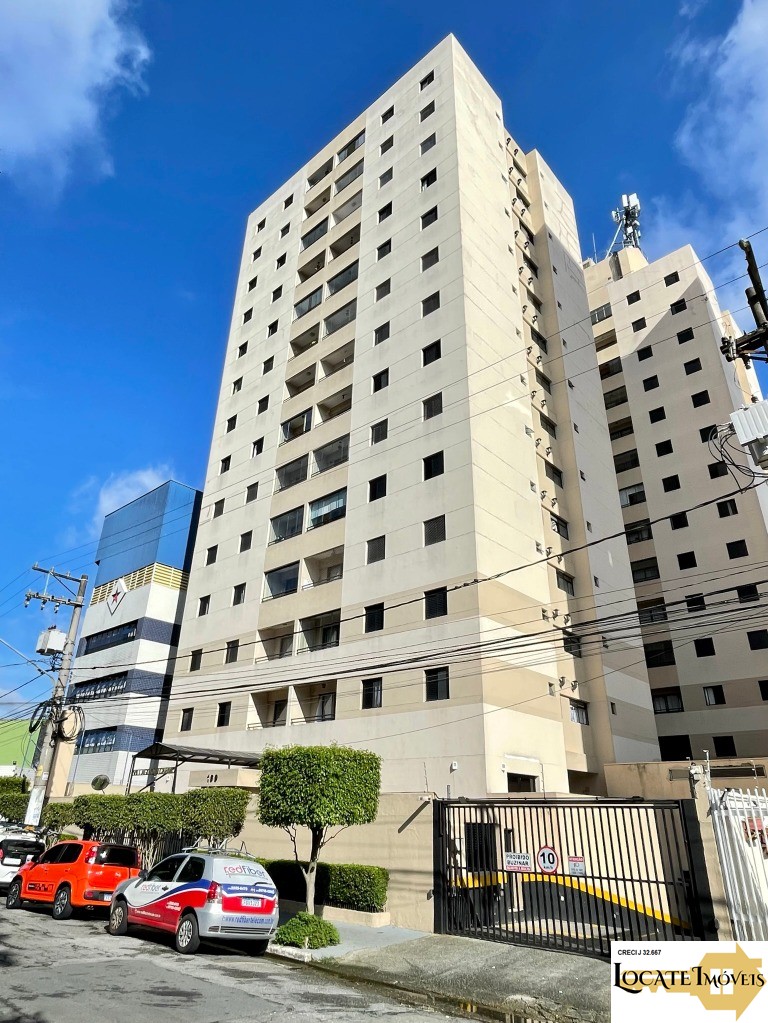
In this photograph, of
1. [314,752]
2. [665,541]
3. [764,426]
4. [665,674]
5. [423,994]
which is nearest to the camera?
[423,994]

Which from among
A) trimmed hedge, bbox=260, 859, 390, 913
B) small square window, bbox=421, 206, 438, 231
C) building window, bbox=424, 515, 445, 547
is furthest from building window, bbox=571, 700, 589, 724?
small square window, bbox=421, 206, 438, 231

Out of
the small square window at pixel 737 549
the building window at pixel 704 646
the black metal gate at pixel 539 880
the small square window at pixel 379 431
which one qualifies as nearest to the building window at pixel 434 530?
the small square window at pixel 379 431

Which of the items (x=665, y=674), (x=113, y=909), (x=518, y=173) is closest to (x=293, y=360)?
(x=518, y=173)

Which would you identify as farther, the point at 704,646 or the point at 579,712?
the point at 704,646

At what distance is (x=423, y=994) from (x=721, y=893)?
5032mm

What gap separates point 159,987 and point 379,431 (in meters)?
26.8

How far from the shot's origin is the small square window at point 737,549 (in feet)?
137

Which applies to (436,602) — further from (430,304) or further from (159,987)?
(159,987)

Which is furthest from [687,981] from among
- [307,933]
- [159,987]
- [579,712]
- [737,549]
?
[737,549]

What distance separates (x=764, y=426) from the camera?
12391 mm

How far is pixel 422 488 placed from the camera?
30125 millimetres

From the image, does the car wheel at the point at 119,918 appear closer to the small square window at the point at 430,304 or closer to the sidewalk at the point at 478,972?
the sidewalk at the point at 478,972

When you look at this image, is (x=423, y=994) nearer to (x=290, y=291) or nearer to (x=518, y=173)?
(x=290, y=291)

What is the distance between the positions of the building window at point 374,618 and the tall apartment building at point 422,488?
10cm
